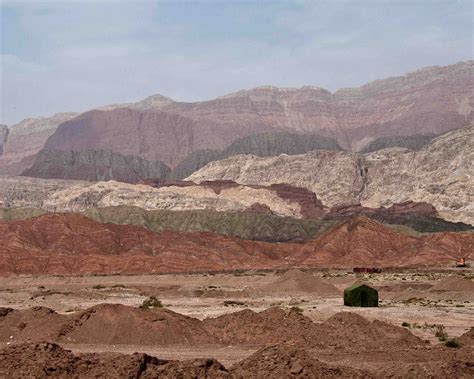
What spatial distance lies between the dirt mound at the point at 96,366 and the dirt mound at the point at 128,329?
13.8 m

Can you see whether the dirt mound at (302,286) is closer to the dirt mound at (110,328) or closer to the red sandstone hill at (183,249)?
the dirt mound at (110,328)

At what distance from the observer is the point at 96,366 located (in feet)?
80.4

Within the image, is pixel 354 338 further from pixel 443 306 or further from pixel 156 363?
pixel 443 306

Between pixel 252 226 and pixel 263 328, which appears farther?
pixel 252 226

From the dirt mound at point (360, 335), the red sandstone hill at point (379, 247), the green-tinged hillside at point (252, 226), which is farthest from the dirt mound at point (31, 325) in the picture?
the green-tinged hillside at point (252, 226)

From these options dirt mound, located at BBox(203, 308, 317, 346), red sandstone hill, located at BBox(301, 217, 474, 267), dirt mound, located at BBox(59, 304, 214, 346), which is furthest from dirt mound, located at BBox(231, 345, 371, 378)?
red sandstone hill, located at BBox(301, 217, 474, 267)

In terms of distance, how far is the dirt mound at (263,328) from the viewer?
38875 millimetres

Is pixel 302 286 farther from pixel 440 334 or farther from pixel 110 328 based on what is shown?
pixel 110 328

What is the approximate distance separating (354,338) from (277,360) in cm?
1340

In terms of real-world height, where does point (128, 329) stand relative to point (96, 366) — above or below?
below

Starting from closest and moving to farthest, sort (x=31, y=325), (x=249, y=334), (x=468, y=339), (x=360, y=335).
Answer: (x=468, y=339)
(x=360, y=335)
(x=249, y=334)
(x=31, y=325)

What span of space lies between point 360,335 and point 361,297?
22884 mm

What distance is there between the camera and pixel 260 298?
7638 cm

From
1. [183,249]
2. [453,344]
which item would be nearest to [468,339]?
[453,344]
